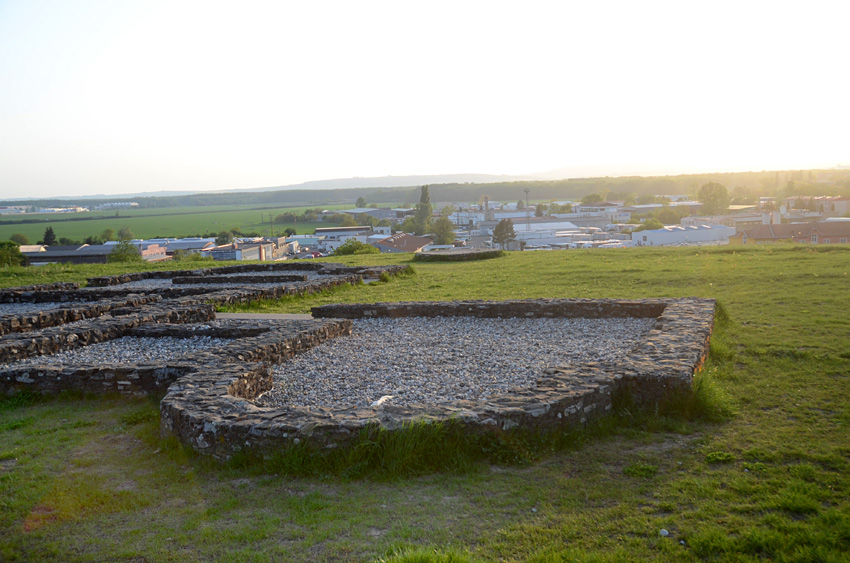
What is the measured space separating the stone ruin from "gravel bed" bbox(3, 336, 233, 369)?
→ 0.15 meters

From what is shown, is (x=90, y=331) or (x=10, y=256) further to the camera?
(x=10, y=256)

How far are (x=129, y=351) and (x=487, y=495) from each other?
7.97 meters

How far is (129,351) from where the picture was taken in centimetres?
1065

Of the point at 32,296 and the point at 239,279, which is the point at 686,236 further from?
the point at 32,296

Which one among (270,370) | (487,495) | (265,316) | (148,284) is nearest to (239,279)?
(148,284)

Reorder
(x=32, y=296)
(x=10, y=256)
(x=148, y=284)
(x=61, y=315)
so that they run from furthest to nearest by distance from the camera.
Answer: (x=10, y=256) < (x=148, y=284) < (x=32, y=296) < (x=61, y=315)

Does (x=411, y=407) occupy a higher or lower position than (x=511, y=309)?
higher

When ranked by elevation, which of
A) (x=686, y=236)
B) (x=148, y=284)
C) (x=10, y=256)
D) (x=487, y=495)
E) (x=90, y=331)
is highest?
(x=10, y=256)

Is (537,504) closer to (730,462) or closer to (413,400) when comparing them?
(730,462)

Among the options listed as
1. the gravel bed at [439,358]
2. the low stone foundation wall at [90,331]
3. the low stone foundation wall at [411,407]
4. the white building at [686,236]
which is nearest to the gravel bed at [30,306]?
the low stone foundation wall at [90,331]

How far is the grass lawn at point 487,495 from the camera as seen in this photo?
4289 millimetres

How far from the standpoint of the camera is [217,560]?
426 centimetres

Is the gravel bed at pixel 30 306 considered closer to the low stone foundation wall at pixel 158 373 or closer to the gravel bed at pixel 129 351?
the gravel bed at pixel 129 351

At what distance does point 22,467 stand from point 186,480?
186 cm
